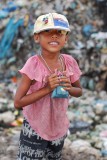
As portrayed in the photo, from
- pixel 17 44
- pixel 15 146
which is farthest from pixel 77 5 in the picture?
pixel 15 146

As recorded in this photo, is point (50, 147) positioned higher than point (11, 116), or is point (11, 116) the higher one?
point (50, 147)

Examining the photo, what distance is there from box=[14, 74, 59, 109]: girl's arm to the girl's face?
0.51 ft

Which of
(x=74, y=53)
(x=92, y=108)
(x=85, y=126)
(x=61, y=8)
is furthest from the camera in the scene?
(x=61, y=8)

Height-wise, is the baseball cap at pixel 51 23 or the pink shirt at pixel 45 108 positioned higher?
the baseball cap at pixel 51 23

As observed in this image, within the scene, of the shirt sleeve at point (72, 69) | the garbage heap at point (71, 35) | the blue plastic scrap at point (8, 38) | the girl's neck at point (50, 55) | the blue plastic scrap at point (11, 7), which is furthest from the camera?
the blue plastic scrap at point (11, 7)

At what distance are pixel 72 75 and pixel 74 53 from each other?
2912 millimetres

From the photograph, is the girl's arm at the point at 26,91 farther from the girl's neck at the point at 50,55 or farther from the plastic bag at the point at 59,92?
the girl's neck at the point at 50,55

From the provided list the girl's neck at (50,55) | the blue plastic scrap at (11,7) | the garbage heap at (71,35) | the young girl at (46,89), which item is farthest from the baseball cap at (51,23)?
the blue plastic scrap at (11,7)

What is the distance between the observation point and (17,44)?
5441 millimetres

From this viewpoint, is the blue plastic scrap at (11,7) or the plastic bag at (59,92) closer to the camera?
the plastic bag at (59,92)

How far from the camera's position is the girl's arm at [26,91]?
2039 mm

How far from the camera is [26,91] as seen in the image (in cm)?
214

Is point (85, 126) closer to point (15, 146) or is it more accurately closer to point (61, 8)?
point (15, 146)

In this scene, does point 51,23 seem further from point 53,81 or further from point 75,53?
point 75,53
